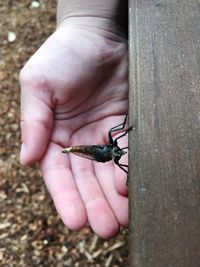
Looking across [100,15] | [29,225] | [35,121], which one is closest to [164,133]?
[35,121]

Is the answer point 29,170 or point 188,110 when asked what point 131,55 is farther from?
point 29,170

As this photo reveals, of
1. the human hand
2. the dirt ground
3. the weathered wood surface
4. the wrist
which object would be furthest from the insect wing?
the dirt ground

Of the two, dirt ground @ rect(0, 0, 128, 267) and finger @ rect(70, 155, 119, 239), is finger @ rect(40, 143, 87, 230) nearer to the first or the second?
finger @ rect(70, 155, 119, 239)

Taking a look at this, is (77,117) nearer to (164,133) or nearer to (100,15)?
(100,15)

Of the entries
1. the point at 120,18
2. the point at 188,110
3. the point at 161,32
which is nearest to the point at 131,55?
the point at 161,32

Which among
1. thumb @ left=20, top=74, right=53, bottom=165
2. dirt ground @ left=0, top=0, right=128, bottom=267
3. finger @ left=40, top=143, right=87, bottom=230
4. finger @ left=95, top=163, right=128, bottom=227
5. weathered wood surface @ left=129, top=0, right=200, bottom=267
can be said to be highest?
weathered wood surface @ left=129, top=0, right=200, bottom=267
